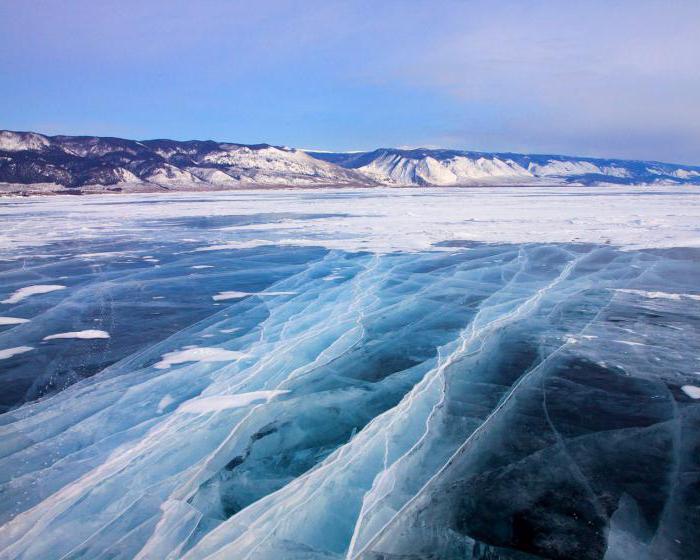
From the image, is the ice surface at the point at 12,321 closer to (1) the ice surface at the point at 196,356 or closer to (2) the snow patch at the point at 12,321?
(2) the snow patch at the point at 12,321

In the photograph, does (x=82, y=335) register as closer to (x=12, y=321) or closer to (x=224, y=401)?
(x=12, y=321)

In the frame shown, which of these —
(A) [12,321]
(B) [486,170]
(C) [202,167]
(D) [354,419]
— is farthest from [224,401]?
(B) [486,170]

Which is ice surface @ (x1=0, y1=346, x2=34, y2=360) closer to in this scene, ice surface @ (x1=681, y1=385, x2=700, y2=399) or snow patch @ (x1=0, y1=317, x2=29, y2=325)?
snow patch @ (x1=0, y1=317, x2=29, y2=325)

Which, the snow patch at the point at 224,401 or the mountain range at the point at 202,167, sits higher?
the snow patch at the point at 224,401

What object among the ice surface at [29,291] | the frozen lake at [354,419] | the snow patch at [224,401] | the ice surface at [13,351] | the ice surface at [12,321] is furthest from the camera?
the ice surface at [29,291]

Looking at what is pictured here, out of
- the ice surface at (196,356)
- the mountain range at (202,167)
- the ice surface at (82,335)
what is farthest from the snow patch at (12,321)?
the mountain range at (202,167)

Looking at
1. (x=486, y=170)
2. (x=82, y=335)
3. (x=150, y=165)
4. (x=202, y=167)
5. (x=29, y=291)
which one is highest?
(x=82, y=335)

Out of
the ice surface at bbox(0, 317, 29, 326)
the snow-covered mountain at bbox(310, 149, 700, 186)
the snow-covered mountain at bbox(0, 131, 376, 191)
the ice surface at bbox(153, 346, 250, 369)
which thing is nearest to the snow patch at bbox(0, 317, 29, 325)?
the ice surface at bbox(0, 317, 29, 326)
